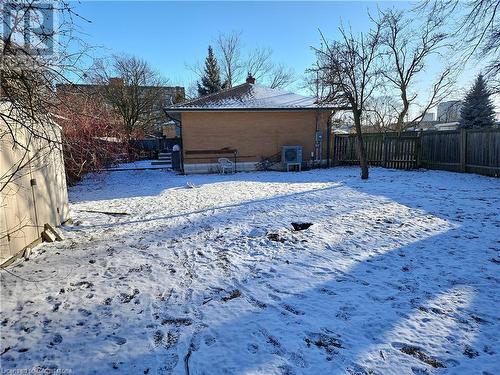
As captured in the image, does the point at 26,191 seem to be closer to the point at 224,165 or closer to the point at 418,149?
the point at 224,165

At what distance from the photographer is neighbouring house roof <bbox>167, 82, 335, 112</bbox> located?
49.4 feet

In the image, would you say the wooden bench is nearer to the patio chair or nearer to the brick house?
the brick house

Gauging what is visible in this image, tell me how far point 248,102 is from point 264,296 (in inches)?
552

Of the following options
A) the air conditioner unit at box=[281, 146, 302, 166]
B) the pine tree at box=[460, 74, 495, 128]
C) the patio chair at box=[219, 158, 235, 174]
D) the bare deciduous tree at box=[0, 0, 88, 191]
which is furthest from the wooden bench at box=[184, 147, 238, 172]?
the pine tree at box=[460, 74, 495, 128]

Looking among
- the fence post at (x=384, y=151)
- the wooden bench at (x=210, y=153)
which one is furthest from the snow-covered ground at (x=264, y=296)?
the fence post at (x=384, y=151)

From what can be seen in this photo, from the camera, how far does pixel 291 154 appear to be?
1561 centimetres

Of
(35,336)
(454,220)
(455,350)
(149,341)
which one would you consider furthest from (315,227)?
(35,336)

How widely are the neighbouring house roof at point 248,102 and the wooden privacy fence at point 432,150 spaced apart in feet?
9.45

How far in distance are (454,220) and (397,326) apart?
158 inches

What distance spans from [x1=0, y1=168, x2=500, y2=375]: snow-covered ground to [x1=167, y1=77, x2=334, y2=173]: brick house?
9.24 metres

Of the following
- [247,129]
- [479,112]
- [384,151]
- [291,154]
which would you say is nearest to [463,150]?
[384,151]

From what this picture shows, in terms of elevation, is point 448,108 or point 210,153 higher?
point 448,108

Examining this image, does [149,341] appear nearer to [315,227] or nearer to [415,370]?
[415,370]

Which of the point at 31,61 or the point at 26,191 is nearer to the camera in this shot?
the point at 31,61
